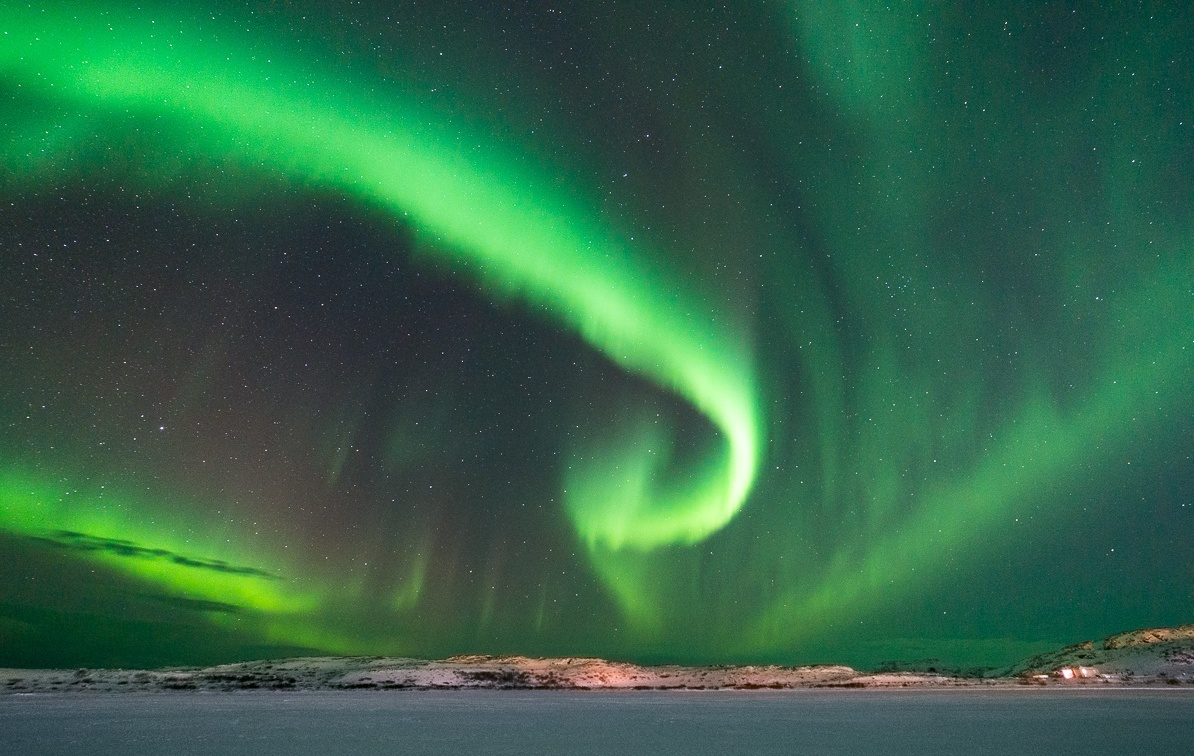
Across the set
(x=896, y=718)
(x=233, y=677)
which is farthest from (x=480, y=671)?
(x=896, y=718)

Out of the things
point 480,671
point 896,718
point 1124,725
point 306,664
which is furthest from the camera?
point 306,664

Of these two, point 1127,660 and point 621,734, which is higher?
point 1127,660

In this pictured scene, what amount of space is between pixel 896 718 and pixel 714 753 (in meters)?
15.1

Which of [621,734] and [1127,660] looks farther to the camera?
[1127,660]

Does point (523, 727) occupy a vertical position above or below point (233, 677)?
below

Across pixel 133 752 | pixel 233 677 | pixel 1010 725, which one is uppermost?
pixel 233 677

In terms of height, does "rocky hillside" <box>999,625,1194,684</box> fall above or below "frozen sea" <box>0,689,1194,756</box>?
above

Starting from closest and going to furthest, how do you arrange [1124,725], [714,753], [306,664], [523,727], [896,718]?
[714,753] → [1124,725] → [523,727] → [896,718] → [306,664]

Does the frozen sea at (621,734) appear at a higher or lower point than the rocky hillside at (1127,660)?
lower

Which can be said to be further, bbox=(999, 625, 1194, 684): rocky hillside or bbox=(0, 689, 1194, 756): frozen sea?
bbox=(999, 625, 1194, 684): rocky hillside

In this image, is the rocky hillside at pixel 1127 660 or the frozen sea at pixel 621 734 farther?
the rocky hillside at pixel 1127 660

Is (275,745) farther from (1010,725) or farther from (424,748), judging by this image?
(1010,725)

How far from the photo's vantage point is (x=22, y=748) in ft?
60.0

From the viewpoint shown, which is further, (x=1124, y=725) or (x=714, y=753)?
(x=1124, y=725)
